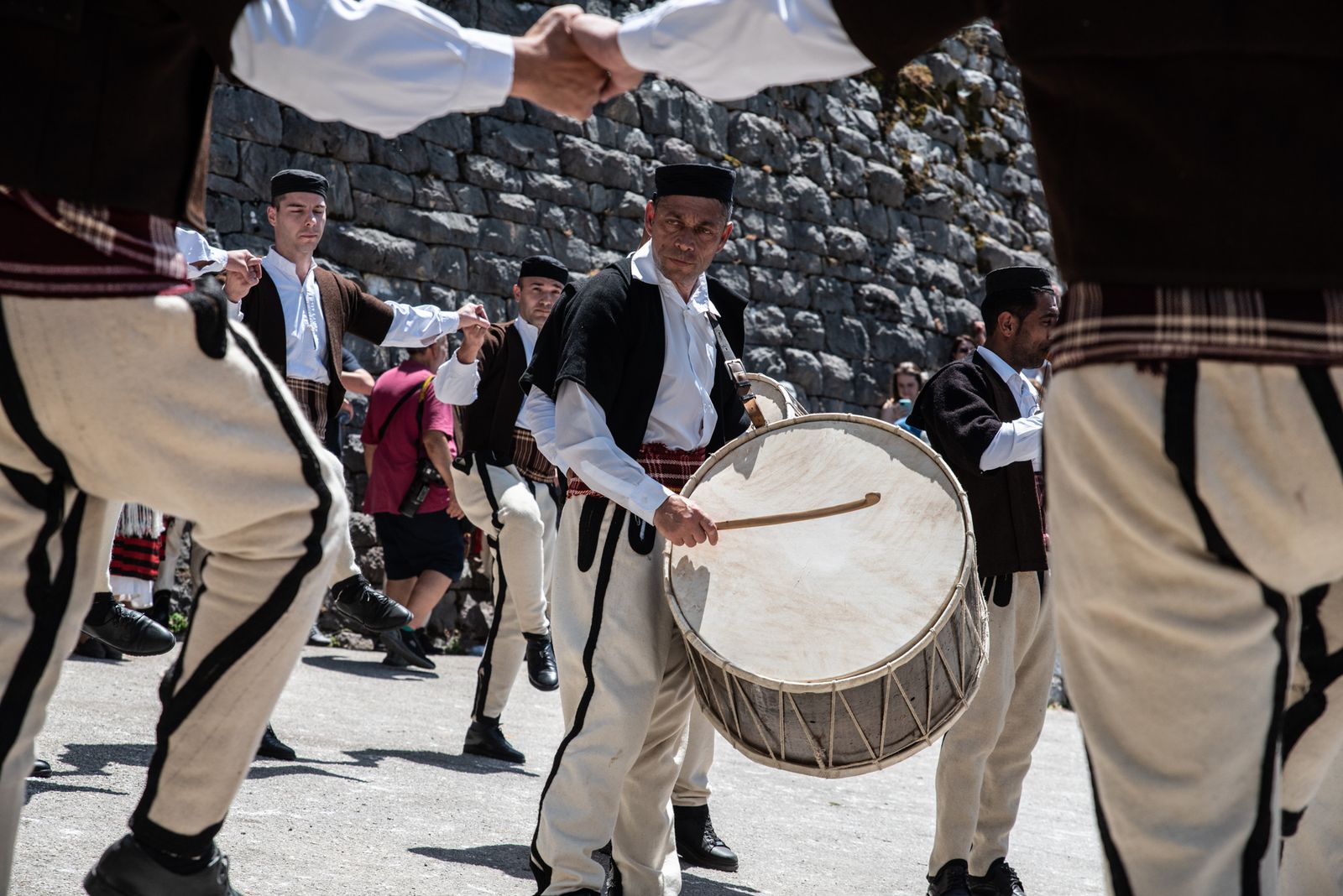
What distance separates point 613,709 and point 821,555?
2.01 ft

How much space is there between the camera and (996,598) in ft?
13.6

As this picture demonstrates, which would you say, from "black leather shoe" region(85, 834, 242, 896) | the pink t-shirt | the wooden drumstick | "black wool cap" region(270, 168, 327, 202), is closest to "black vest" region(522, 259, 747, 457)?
the wooden drumstick

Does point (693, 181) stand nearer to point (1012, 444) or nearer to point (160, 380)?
point (1012, 444)

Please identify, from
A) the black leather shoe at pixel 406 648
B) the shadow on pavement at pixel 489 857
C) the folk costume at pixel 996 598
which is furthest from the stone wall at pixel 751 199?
the shadow on pavement at pixel 489 857

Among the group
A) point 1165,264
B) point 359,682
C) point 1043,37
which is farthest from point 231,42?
point 359,682

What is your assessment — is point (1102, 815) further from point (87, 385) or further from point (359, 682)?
point (359, 682)

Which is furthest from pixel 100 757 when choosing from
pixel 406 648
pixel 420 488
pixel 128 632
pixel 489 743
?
pixel 420 488

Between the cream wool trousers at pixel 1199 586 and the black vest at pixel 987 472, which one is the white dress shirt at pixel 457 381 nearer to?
the black vest at pixel 987 472

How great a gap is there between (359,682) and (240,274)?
130 inches

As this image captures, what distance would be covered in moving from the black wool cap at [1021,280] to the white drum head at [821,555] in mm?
1156

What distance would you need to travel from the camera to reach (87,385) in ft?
6.24

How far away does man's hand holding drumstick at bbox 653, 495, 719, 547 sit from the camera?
330cm

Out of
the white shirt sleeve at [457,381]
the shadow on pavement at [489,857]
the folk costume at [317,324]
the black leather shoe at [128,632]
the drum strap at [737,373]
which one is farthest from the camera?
the white shirt sleeve at [457,381]

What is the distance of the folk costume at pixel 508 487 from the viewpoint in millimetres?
5820
